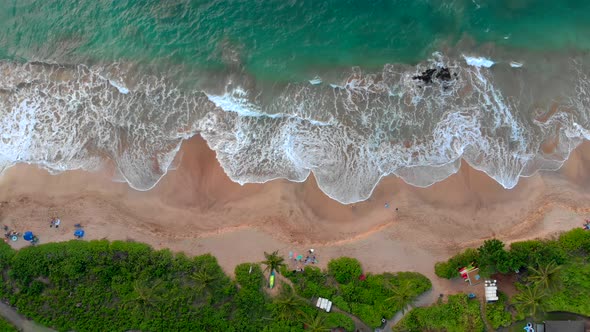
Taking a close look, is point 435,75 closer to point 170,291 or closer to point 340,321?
point 340,321

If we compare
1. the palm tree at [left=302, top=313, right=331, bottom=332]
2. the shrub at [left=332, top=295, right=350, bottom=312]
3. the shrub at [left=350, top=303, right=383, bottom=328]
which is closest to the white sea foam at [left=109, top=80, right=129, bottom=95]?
the palm tree at [left=302, top=313, right=331, bottom=332]

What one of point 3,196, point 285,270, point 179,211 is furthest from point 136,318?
point 3,196

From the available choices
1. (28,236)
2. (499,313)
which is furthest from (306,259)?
(28,236)

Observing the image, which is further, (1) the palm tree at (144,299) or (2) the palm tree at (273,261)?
(2) the palm tree at (273,261)

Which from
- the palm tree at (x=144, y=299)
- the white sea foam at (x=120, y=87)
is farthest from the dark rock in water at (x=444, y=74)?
the palm tree at (x=144, y=299)

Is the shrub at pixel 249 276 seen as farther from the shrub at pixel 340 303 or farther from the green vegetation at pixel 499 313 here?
the green vegetation at pixel 499 313
